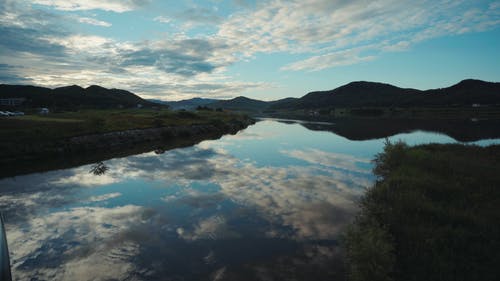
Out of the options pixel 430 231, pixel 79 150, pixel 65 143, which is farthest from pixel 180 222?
pixel 65 143

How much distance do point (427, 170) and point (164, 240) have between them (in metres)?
17.9

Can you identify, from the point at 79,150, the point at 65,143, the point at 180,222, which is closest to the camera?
the point at 180,222

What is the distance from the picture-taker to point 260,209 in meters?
17.5

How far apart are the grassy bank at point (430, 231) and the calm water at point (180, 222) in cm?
230

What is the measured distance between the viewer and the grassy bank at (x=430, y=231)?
7.92m

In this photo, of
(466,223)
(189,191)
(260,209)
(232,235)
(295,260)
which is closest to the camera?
(466,223)

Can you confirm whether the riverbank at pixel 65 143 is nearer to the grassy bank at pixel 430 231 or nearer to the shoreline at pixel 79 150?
the shoreline at pixel 79 150

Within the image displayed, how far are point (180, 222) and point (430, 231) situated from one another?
39.2ft

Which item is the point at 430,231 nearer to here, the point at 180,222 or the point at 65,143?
the point at 180,222

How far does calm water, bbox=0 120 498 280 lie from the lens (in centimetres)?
1077

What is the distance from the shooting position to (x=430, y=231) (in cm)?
981

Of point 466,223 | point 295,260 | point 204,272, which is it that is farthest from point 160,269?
point 466,223

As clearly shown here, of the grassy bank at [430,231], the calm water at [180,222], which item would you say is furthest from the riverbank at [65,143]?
the grassy bank at [430,231]

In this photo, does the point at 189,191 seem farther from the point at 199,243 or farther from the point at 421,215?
the point at 421,215
